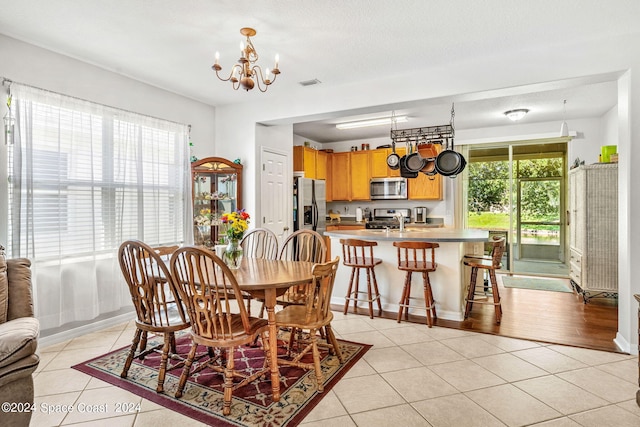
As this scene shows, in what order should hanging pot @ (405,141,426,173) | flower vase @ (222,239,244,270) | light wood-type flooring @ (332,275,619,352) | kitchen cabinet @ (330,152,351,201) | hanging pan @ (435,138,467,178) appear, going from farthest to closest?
kitchen cabinet @ (330,152,351,201) → hanging pot @ (405,141,426,173) → hanging pan @ (435,138,467,178) → light wood-type flooring @ (332,275,619,352) → flower vase @ (222,239,244,270)

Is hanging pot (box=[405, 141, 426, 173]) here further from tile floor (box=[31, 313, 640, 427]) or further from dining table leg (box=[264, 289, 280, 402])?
dining table leg (box=[264, 289, 280, 402])

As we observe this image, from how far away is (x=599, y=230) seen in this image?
4449 millimetres

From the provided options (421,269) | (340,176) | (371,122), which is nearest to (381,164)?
(340,176)

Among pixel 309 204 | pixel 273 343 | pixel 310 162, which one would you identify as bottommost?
pixel 273 343

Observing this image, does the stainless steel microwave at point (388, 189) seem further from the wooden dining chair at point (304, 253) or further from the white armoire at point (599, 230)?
the wooden dining chair at point (304, 253)

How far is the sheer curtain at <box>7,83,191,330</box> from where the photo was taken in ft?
9.67

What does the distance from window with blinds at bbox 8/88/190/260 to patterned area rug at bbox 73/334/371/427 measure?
1.16 metres

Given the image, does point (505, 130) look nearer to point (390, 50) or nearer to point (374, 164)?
point (374, 164)

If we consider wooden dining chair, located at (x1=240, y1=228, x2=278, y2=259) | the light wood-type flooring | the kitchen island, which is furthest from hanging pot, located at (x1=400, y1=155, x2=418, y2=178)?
wooden dining chair, located at (x1=240, y1=228, x2=278, y2=259)

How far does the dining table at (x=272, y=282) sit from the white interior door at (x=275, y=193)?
2128 mm

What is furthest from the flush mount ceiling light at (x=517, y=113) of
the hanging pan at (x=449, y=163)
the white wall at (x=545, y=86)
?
the white wall at (x=545, y=86)

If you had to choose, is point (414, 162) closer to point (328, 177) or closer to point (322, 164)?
point (322, 164)

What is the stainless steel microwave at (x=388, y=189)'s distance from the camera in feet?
21.4

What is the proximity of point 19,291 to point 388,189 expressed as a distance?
553 cm
